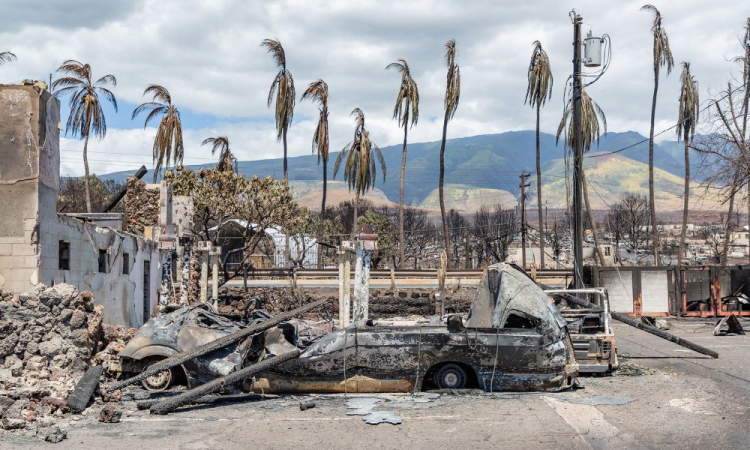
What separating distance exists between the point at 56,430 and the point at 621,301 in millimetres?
22490

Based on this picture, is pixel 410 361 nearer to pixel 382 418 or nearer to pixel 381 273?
pixel 382 418

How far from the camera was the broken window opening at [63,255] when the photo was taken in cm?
1448

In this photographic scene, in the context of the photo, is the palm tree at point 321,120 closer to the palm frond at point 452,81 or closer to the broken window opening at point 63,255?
the palm frond at point 452,81

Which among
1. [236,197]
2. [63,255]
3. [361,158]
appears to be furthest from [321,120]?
[63,255]

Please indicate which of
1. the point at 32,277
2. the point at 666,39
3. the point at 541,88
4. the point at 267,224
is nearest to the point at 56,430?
the point at 32,277

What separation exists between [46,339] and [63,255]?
310cm

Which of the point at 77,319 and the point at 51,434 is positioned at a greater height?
the point at 77,319

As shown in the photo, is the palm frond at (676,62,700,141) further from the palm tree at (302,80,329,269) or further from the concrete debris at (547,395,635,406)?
the concrete debris at (547,395,635,406)

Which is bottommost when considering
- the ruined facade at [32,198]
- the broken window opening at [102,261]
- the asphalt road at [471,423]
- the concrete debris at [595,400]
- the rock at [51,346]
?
the asphalt road at [471,423]

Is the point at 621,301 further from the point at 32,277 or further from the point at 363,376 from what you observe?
the point at 32,277

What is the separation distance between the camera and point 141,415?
980 cm

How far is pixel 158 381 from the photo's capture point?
1145cm

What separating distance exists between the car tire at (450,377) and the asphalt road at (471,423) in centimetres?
27

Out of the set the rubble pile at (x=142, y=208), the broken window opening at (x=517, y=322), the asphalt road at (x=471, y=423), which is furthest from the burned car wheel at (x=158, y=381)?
the rubble pile at (x=142, y=208)
